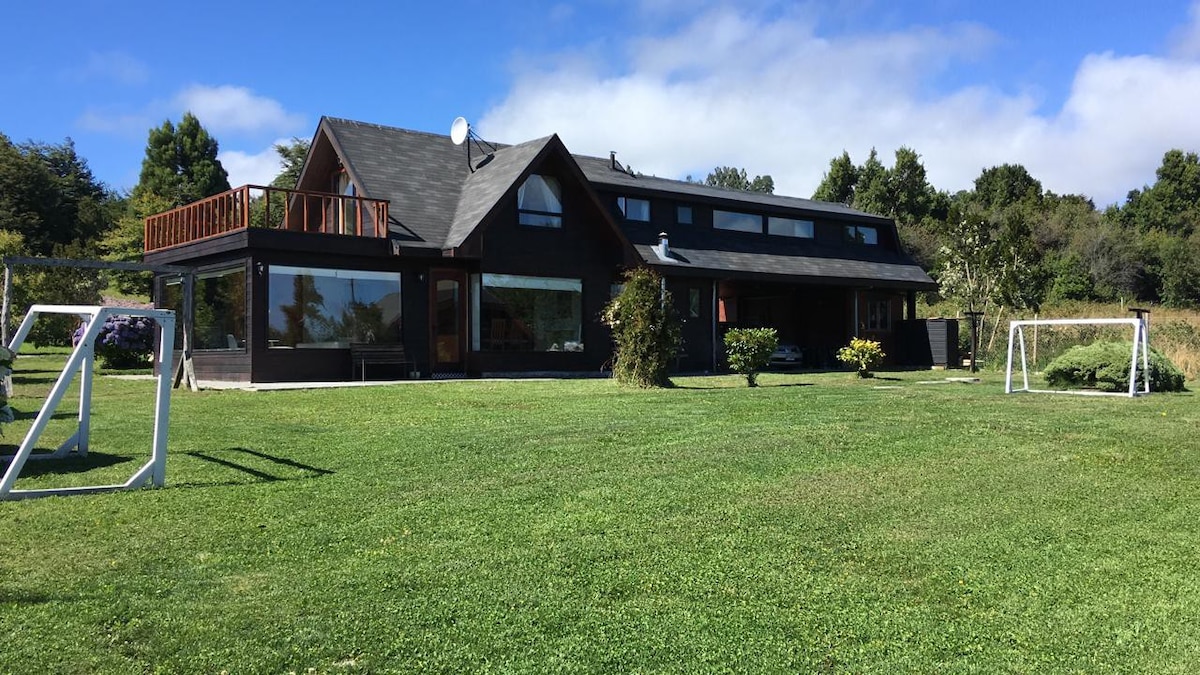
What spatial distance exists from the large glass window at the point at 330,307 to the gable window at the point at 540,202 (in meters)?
3.29

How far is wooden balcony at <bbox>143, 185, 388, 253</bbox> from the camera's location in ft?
53.2

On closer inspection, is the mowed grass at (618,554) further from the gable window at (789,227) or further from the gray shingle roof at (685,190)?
the gable window at (789,227)

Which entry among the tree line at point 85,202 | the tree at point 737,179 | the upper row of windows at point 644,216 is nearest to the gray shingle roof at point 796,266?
the upper row of windows at point 644,216

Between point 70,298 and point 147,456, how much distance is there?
1099 inches

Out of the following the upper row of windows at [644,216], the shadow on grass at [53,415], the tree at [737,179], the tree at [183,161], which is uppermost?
the tree at [737,179]

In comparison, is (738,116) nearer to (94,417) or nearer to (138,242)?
(138,242)

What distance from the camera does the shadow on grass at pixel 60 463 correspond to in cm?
630

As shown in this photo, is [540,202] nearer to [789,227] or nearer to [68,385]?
[789,227]

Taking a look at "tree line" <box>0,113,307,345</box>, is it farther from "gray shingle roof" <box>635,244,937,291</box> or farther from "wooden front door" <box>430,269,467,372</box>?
"gray shingle roof" <box>635,244,937,291</box>

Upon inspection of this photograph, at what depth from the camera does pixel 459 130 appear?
21.0m

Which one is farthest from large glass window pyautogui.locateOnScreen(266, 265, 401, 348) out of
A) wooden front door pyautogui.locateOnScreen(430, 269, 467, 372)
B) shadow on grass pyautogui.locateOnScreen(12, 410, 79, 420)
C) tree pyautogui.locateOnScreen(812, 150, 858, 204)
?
tree pyautogui.locateOnScreen(812, 150, 858, 204)

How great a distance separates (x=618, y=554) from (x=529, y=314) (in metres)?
14.9

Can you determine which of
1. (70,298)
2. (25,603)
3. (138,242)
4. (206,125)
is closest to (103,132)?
(206,125)

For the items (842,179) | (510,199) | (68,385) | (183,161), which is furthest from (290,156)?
(68,385)
